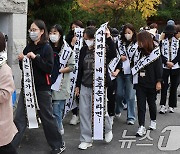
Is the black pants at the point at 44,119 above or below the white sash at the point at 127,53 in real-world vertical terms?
below

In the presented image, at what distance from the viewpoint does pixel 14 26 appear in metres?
7.21

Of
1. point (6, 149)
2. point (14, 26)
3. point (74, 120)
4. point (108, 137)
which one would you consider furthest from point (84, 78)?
point (14, 26)

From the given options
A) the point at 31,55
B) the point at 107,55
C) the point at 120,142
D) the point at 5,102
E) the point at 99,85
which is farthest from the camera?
the point at 120,142

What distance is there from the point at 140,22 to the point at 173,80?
9405 mm

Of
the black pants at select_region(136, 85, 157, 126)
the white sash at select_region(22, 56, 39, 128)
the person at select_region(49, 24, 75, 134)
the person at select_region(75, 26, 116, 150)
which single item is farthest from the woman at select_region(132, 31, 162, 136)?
the white sash at select_region(22, 56, 39, 128)

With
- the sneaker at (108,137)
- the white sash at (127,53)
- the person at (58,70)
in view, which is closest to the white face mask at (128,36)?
the white sash at (127,53)

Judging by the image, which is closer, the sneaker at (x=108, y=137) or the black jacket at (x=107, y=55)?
the black jacket at (x=107, y=55)

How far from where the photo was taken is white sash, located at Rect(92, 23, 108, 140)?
519 cm

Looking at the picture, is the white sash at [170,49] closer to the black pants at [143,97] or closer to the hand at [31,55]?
the black pants at [143,97]

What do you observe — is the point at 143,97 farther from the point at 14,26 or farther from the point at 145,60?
the point at 14,26

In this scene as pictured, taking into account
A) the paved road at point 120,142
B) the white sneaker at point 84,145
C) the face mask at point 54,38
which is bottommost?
the paved road at point 120,142

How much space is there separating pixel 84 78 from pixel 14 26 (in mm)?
2540

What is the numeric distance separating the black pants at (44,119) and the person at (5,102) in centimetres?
99

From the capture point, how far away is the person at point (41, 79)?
467cm
